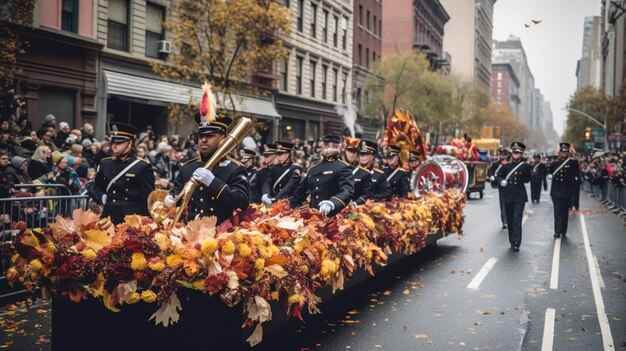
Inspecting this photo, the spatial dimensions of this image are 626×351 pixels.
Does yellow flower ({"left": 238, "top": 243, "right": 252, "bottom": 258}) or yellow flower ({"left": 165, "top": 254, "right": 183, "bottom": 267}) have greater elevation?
yellow flower ({"left": 238, "top": 243, "right": 252, "bottom": 258})

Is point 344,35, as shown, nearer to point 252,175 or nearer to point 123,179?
point 252,175

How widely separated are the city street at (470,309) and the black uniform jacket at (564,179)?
2.43 m

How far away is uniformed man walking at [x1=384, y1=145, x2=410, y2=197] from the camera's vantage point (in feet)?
41.8

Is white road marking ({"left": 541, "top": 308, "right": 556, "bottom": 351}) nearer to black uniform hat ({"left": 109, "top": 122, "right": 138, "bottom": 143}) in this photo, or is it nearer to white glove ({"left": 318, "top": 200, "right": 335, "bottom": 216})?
white glove ({"left": 318, "top": 200, "right": 335, "bottom": 216})

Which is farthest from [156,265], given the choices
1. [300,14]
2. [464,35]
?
[464,35]

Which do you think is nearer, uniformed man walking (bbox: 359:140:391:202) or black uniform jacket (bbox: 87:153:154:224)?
black uniform jacket (bbox: 87:153:154:224)

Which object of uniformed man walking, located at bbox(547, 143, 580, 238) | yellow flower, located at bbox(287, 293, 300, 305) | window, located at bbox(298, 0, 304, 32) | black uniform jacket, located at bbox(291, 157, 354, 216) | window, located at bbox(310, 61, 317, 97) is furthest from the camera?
window, located at bbox(310, 61, 317, 97)

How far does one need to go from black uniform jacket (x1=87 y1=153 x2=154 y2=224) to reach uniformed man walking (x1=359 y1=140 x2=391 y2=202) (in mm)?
3423

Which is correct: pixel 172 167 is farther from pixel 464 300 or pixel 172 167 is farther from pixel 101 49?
pixel 464 300

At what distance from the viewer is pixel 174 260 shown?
5375mm

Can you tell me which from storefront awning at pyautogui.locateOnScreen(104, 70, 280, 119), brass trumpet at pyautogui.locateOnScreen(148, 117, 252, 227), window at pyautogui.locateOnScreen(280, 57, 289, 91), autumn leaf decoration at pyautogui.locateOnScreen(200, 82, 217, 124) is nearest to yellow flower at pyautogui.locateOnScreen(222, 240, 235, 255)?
brass trumpet at pyautogui.locateOnScreen(148, 117, 252, 227)

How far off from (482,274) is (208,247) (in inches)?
267

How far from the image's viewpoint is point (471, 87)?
7281 cm

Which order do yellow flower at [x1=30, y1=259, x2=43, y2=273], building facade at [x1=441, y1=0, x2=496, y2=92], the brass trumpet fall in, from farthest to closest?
building facade at [x1=441, y1=0, x2=496, y2=92], the brass trumpet, yellow flower at [x1=30, y1=259, x2=43, y2=273]
